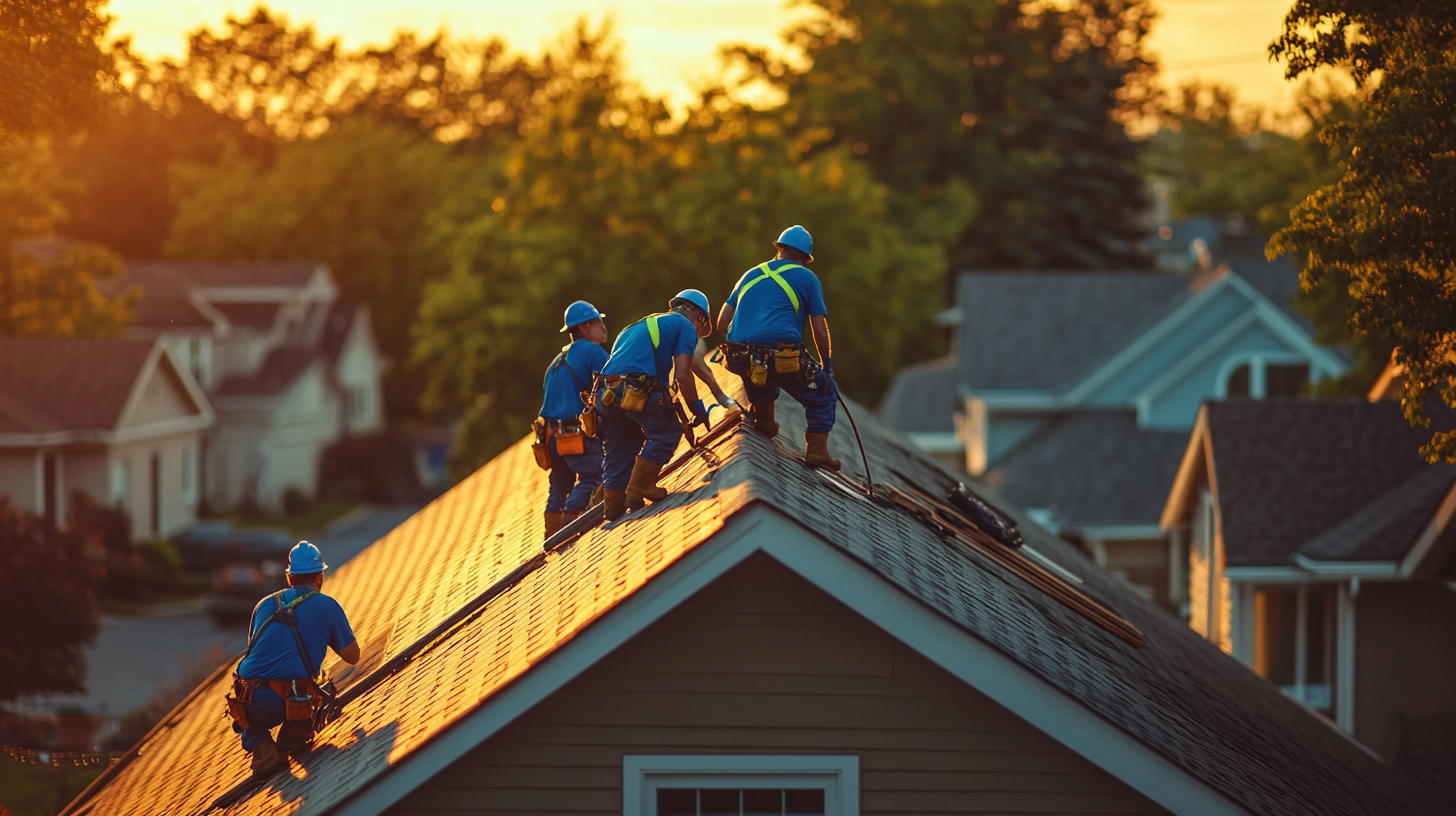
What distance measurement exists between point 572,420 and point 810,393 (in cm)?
224

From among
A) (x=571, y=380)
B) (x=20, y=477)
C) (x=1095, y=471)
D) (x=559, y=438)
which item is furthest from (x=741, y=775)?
(x=20, y=477)

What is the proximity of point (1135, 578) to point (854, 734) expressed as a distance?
24855mm

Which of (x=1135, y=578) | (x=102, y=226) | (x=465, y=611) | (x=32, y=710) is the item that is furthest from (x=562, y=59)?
(x=102, y=226)

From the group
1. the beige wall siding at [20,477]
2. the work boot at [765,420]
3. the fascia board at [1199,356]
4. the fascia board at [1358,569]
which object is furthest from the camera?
the beige wall siding at [20,477]

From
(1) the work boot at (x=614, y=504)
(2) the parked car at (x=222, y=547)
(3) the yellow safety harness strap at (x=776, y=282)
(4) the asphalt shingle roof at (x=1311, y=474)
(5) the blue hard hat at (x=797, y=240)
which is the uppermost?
(2) the parked car at (x=222, y=547)

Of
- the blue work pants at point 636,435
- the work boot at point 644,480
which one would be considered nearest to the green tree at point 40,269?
the blue work pants at point 636,435

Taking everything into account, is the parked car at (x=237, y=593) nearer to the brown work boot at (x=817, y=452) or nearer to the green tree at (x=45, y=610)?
the green tree at (x=45, y=610)

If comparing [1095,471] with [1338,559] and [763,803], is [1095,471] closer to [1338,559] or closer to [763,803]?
[1338,559]

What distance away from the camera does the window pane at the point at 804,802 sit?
311 inches

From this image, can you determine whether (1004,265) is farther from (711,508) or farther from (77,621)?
(711,508)

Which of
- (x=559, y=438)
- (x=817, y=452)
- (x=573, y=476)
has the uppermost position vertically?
(x=559, y=438)

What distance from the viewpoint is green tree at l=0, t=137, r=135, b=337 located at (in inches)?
1305

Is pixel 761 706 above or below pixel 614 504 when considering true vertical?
below

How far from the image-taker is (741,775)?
7.85 m
